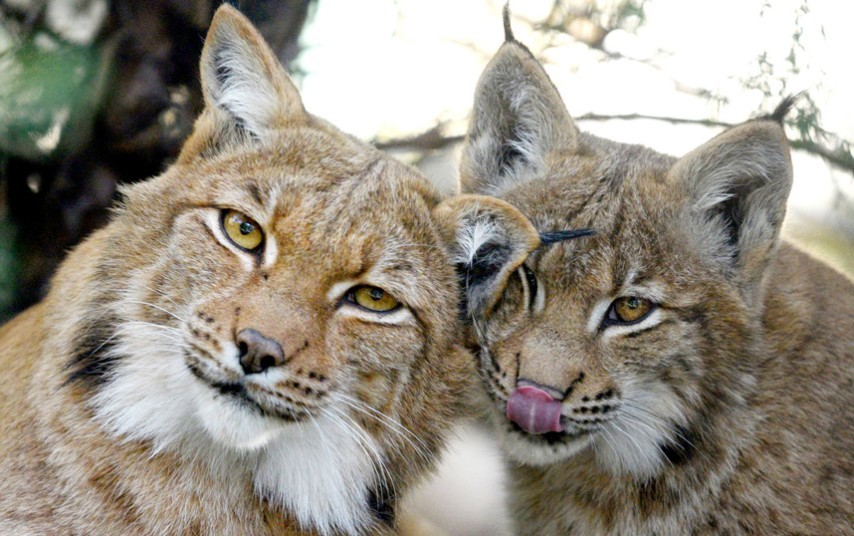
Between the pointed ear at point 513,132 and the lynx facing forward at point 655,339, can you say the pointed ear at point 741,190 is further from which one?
the pointed ear at point 513,132

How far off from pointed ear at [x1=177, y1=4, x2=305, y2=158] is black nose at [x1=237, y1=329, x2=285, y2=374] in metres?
1.09

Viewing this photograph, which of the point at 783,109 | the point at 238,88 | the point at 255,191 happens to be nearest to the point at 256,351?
the point at 255,191

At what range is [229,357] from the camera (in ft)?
9.23

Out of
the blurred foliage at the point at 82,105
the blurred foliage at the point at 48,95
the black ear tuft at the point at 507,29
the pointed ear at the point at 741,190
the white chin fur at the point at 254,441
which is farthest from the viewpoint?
the blurred foliage at the point at 82,105

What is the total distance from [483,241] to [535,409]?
64 cm

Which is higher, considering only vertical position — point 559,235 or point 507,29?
point 507,29

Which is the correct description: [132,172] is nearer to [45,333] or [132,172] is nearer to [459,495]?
[45,333]

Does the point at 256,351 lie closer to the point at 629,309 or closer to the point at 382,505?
the point at 382,505

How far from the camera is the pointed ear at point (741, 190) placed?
3.61 m

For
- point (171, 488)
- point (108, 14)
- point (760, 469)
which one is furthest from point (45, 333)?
point (760, 469)

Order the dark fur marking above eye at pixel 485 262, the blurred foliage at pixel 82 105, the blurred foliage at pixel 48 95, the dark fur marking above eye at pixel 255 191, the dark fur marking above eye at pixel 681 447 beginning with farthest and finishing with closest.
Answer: the blurred foliage at pixel 82 105 → the blurred foliage at pixel 48 95 → the dark fur marking above eye at pixel 681 447 → the dark fur marking above eye at pixel 485 262 → the dark fur marking above eye at pixel 255 191

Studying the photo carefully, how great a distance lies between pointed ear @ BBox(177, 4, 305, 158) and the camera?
11.6 feet

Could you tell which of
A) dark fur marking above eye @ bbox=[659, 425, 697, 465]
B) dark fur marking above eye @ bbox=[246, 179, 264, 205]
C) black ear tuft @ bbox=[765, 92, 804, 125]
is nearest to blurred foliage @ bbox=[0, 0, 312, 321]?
dark fur marking above eye @ bbox=[246, 179, 264, 205]

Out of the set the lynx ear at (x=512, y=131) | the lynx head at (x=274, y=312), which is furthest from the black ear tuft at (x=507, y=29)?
the lynx head at (x=274, y=312)
